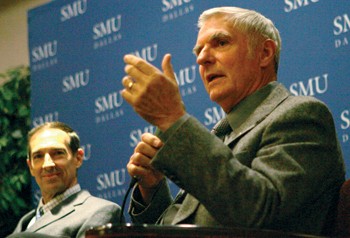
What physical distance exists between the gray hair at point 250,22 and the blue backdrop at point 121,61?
1020mm

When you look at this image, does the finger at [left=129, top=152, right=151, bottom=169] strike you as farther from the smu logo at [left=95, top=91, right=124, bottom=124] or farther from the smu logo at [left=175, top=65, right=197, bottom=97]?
the smu logo at [left=95, top=91, right=124, bottom=124]

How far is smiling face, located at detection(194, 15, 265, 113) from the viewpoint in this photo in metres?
2.54

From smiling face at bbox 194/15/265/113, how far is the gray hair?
0.06 ft

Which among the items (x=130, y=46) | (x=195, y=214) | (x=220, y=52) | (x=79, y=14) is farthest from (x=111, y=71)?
(x=195, y=214)

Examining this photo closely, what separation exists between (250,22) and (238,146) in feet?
1.74

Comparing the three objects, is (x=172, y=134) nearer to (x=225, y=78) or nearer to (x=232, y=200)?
(x=232, y=200)

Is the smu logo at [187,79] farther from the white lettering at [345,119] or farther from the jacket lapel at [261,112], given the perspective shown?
the jacket lapel at [261,112]

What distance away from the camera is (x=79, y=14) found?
5246mm

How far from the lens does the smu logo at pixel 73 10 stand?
5230 mm

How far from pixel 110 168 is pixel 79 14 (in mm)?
1226

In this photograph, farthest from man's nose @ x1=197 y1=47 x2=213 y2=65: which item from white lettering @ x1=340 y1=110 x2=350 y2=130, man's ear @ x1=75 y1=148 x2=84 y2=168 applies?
man's ear @ x1=75 y1=148 x2=84 y2=168

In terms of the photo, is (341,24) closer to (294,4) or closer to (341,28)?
(341,28)

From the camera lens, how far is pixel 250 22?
2.58m

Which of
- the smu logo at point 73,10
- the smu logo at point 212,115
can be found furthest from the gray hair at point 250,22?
the smu logo at point 73,10
